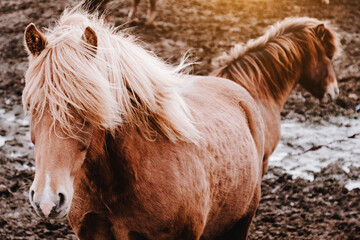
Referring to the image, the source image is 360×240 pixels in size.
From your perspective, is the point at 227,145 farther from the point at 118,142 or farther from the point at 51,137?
the point at 51,137

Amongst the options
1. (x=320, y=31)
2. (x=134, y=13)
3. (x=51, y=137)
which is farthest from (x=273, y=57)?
(x=134, y=13)

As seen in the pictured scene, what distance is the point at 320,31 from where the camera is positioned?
4.31m

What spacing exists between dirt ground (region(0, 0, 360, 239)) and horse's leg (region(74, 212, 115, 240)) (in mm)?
1491

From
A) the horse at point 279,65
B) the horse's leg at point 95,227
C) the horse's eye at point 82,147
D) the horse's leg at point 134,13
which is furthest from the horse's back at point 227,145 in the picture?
the horse's leg at point 134,13

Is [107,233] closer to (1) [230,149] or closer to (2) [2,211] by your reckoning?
(1) [230,149]

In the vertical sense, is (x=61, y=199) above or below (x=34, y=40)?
below

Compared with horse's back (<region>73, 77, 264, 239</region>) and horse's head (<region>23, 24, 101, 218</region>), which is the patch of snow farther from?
horse's head (<region>23, 24, 101, 218</region>)

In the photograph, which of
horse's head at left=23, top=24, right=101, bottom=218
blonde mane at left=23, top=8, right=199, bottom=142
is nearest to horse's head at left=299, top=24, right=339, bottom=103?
blonde mane at left=23, top=8, right=199, bottom=142

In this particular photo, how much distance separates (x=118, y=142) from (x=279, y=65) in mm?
2655

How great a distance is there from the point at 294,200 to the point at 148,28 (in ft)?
16.1

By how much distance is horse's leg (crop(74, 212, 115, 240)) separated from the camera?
1.89 metres

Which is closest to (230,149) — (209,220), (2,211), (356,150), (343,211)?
(209,220)

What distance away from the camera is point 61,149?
58.3 inches

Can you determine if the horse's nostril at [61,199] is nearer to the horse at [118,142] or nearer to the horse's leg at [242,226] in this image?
the horse at [118,142]
